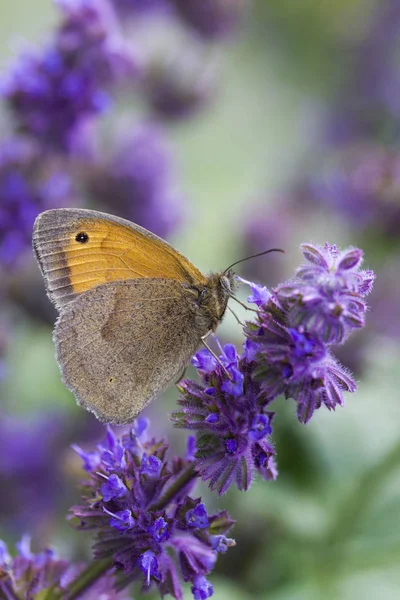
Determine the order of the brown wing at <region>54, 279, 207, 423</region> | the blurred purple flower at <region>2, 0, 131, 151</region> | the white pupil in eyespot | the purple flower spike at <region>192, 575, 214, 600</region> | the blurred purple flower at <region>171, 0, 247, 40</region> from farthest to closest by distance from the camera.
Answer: the blurred purple flower at <region>171, 0, 247, 40</region>, the blurred purple flower at <region>2, 0, 131, 151</region>, the white pupil in eyespot, the brown wing at <region>54, 279, 207, 423</region>, the purple flower spike at <region>192, 575, 214, 600</region>

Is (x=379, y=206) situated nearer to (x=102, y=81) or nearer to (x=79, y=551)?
(x=102, y=81)

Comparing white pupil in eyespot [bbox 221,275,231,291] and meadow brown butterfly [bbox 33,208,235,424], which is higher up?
white pupil in eyespot [bbox 221,275,231,291]

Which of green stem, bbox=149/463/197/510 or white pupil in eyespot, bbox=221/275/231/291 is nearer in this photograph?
green stem, bbox=149/463/197/510

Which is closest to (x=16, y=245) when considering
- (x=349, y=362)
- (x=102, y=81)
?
(x=102, y=81)

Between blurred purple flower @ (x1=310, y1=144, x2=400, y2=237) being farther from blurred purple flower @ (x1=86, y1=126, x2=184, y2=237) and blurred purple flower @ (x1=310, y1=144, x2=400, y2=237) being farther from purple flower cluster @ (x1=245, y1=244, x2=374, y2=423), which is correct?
purple flower cluster @ (x1=245, y1=244, x2=374, y2=423)

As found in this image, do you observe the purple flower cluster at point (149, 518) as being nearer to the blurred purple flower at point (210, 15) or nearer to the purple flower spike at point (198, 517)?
the purple flower spike at point (198, 517)

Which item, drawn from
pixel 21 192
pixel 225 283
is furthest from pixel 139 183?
pixel 225 283

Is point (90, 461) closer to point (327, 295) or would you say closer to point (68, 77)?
point (327, 295)

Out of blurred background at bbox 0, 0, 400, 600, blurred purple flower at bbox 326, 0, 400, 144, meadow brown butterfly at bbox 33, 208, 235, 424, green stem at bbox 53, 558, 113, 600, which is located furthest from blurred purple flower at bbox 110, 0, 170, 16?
green stem at bbox 53, 558, 113, 600
